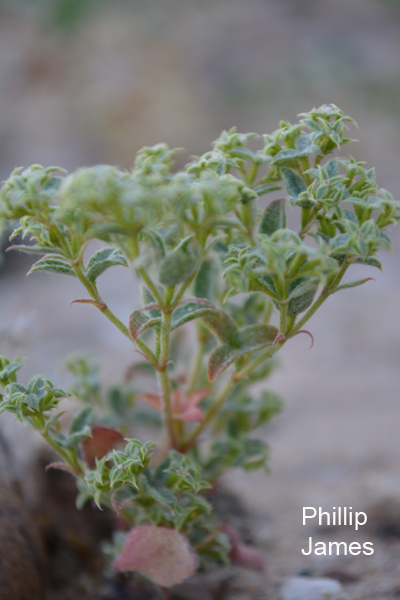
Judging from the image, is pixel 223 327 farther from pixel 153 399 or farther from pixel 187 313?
pixel 153 399

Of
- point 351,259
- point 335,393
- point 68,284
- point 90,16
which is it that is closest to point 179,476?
point 351,259

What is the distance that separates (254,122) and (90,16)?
193cm

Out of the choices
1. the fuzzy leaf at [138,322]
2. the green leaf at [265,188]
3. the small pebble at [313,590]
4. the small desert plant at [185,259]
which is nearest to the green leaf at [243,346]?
the small desert plant at [185,259]

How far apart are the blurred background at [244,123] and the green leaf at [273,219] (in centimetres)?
64

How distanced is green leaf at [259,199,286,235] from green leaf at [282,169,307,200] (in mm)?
45

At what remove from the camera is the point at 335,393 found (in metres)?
2.01

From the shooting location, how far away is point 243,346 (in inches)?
34.2

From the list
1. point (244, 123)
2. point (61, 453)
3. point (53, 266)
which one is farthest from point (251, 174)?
point (244, 123)

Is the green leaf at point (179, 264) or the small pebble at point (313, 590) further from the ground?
the green leaf at point (179, 264)

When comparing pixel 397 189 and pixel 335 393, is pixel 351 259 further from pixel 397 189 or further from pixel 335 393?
pixel 397 189

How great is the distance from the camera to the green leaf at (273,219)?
2.86ft

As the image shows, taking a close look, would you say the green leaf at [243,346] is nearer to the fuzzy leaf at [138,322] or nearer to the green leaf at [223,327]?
the green leaf at [223,327]

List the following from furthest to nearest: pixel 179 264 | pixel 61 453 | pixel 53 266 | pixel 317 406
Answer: pixel 317 406
pixel 61 453
pixel 53 266
pixel 179 264

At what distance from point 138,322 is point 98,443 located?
11.7 inches
